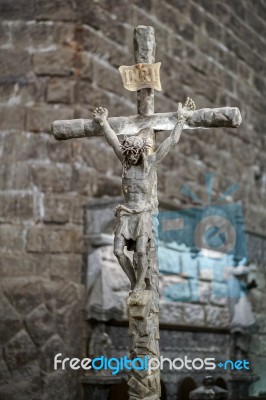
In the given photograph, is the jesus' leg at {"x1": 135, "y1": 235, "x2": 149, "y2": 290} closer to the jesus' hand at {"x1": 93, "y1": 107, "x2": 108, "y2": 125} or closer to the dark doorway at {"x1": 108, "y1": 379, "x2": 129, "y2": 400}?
the jesus' hand at {"x1": 93, "y1": 107, "x2": 108, "y2": 125}

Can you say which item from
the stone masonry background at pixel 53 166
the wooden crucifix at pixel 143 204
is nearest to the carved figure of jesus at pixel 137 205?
the wooden crucifix at pixel 143 204

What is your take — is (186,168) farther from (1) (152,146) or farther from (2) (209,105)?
(1) (152,146)

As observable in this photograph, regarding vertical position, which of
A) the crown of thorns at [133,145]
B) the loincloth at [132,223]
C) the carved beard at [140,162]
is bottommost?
the loincloth at [132,223]

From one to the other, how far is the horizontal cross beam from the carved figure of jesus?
14 centimetres

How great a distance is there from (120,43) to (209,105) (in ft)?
5.00

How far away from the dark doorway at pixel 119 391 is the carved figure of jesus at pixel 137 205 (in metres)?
1.92

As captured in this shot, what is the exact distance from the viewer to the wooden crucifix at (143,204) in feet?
10.1

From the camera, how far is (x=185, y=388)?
15.8ft

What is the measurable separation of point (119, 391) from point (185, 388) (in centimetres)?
47

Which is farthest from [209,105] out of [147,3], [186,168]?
[147,3]

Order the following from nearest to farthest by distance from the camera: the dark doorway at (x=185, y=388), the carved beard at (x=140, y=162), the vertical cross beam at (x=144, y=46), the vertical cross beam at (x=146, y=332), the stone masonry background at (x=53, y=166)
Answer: the vertical cross beam at (x=146, y=332), the carved beard at (x=140, y=162), the vertical cross beam at (x=144, y=46), the dark doorway at (x=185, y=388), the stone masonry background at (x=53, y=166)

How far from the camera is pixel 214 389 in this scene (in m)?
4.36

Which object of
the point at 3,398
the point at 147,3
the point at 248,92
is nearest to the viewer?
the point at 3,398

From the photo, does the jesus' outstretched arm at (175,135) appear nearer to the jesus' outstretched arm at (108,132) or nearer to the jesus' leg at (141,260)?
the jesus' outstretched arm at (108,132)
